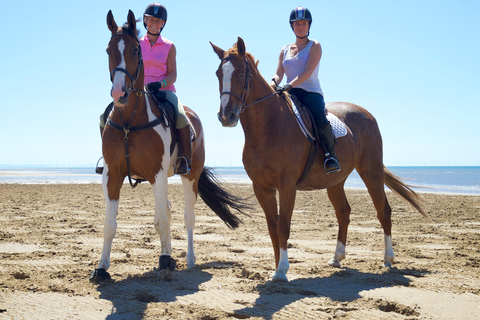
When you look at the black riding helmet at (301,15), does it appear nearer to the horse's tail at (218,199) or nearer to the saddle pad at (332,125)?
the saddle pad at (332,125)

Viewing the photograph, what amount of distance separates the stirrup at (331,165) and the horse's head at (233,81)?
1341 millimetres

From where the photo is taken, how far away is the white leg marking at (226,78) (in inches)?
178

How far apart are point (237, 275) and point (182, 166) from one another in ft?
5.15

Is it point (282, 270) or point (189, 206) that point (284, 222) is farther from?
point (189, 206)

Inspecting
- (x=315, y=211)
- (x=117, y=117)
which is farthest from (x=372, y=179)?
(x=315, y=211)

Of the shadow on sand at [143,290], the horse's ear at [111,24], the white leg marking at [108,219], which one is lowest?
the shadow on sand at [143,290]

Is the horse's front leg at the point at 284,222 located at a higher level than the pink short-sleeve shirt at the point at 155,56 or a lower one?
lower

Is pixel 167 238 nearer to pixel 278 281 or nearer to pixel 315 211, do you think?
pixel 278 281

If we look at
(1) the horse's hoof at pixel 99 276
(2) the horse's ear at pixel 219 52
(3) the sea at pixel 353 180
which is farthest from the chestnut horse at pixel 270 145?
(1) the horse's hoof at pixel 99 276

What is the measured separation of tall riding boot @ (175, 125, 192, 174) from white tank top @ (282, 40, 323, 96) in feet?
5.15

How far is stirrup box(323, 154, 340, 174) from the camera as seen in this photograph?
5.32m

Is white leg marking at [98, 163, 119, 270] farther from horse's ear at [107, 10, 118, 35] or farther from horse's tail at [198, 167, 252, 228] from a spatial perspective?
horse's tail at [198, 167, 252, 228]

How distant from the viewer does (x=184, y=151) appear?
226 inches

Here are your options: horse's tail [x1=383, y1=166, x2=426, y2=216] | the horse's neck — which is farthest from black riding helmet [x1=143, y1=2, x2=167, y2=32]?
horse's tail [x1=383, y1=166, x2=426, y2=216]
